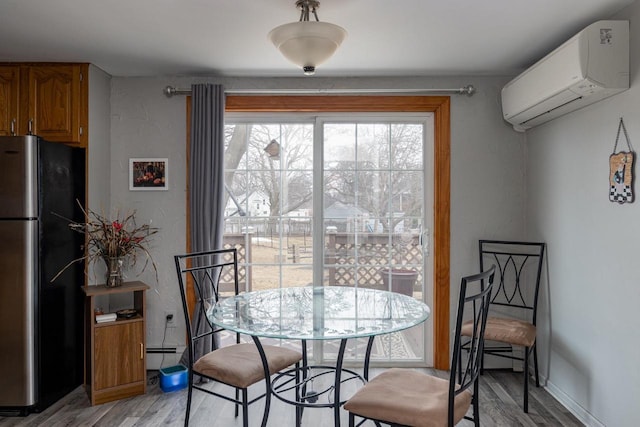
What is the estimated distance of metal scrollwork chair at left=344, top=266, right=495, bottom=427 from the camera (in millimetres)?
1754

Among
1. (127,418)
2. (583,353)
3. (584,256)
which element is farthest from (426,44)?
(127,418)

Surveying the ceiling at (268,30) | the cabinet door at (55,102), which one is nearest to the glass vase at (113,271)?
the cabinet door at (55,102)

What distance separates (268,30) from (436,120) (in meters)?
1.58

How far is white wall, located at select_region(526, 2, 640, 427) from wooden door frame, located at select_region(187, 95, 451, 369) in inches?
26.3

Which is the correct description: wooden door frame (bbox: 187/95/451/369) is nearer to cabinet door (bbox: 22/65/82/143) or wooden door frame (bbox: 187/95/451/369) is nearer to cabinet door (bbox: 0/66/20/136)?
cabinet door (bbox: 22/65/82/143)

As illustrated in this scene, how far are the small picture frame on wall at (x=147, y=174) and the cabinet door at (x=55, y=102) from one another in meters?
0.46

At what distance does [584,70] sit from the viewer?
228 centimetres

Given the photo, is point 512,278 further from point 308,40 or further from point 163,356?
point 163,356

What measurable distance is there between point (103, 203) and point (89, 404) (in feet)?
4.74

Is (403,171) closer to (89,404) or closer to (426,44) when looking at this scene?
(426,44)

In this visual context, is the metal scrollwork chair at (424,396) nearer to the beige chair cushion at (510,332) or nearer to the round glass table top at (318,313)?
the round glass table top at (318,313)

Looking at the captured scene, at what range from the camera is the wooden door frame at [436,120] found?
3.47m

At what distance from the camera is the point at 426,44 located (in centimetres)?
283

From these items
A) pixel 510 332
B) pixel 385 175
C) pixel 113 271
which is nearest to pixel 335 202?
pixel 385 175
